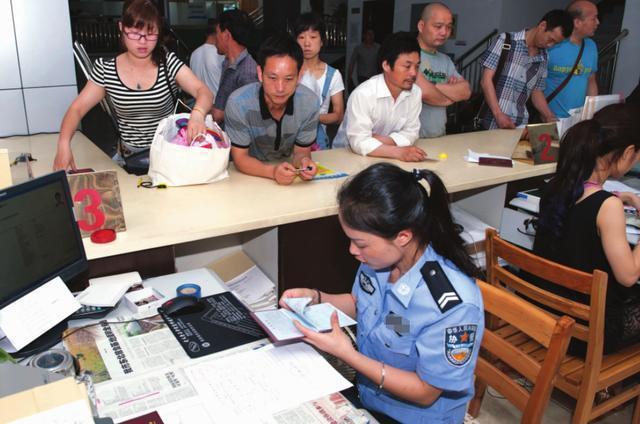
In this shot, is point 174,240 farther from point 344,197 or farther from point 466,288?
point 466,288

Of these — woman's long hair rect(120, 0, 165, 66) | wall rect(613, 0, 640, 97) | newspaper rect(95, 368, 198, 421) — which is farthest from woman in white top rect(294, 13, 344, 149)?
wall rect(613, 0, 640, 97)

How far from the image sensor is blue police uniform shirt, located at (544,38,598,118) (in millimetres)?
4145

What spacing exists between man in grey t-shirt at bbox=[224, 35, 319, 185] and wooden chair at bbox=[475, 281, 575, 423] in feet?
3.30

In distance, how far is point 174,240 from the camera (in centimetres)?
176

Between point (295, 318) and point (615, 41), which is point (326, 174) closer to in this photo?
point (295, 318)

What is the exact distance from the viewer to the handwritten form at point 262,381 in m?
1.17

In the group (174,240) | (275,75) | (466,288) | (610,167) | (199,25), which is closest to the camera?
(466,288)

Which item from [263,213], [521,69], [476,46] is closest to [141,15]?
[263,213]

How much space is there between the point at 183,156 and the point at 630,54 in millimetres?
5866

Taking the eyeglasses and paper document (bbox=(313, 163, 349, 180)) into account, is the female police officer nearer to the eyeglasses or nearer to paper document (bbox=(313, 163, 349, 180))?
paper document (bbox=(313, 163, 349, 180))

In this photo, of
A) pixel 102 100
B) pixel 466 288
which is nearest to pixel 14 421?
pixel 466 288

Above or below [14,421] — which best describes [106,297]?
below

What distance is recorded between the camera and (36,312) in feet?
4.44

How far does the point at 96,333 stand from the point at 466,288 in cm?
98
